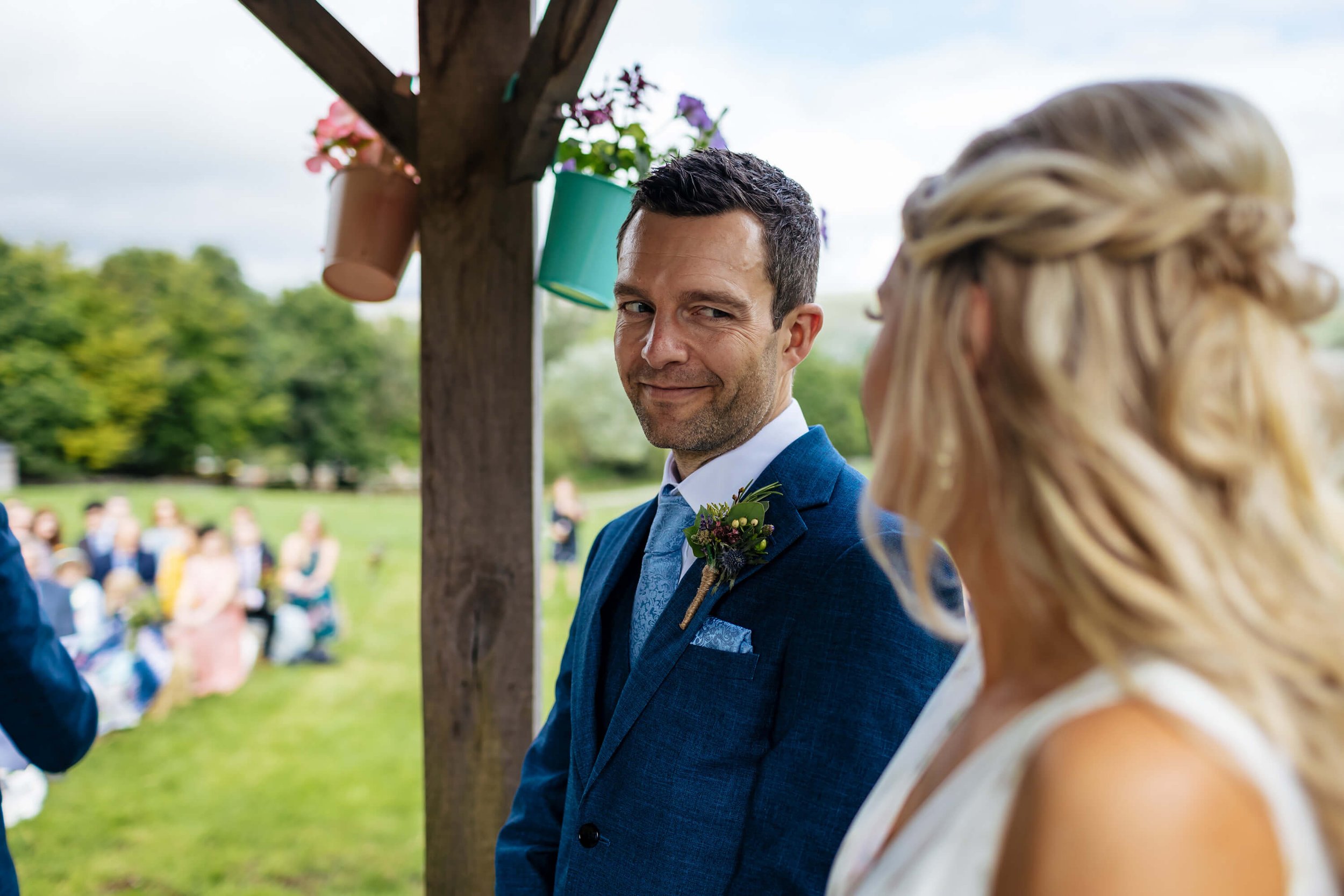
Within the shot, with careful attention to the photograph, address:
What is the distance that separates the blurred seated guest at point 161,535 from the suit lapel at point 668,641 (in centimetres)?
→ 777

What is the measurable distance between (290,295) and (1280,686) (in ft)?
55.7

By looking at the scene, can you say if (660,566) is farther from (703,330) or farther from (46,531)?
(46,531)

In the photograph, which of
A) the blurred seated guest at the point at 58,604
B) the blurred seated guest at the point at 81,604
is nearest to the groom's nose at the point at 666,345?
the blurred seated guest at the point at 58,604

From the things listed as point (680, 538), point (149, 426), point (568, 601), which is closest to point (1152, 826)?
point (680, 538)

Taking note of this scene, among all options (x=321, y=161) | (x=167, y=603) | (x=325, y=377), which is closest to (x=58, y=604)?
(x=167, y=603)

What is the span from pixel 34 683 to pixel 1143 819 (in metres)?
1.50

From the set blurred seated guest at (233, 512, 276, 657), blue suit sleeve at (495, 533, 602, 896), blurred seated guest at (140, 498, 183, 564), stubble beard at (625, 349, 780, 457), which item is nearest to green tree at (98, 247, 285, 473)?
blurred seated guest at (233, 512, 276, 657)

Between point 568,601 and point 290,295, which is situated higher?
point 290,295

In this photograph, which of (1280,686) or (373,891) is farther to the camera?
(373,891)

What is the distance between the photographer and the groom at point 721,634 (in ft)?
4.26

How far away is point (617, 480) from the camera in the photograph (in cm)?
1350

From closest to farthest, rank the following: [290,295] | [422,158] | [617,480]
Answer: [422,158] < [617,480] < [290,295]

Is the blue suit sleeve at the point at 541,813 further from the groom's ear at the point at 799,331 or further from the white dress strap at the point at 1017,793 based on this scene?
the white dress strap at the point at 1017,793

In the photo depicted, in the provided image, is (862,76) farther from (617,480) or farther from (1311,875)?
(1311,875)
